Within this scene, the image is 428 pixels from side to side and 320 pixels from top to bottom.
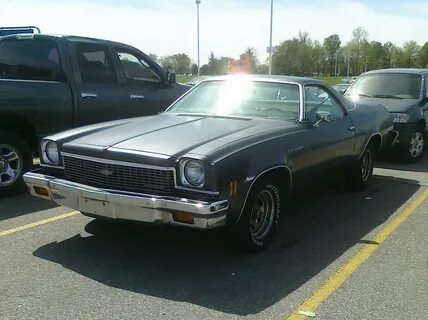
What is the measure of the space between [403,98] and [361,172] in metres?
3.61

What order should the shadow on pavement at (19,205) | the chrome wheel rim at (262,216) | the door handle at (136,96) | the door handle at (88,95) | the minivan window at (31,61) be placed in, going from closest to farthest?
the chrome wheel rim at (262,216), the shadow on pavement at (19,205), the minivan window at (31,61), the door handle at (88,95), the door handle at (136,96)

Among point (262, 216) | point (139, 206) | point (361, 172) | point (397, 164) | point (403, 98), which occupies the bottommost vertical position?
point (397, 164)

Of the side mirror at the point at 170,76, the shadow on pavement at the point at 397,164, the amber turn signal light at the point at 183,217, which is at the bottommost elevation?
the shadow on pavement at the point at 397,164

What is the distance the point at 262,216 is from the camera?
15.4 ft

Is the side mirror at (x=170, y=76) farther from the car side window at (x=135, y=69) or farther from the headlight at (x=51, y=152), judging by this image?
the headlight at (x=51, y=152)

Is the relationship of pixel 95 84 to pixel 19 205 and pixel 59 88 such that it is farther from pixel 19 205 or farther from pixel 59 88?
pixel 19 205

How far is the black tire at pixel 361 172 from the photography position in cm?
671

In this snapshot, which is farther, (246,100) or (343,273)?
(246,100)

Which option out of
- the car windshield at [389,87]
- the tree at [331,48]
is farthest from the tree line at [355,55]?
the car windshield at [389,87]

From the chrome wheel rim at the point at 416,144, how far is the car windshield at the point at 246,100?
4.51m

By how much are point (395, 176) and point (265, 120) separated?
3.71 metres

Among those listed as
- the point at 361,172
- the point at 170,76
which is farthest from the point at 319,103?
the point at 170,76

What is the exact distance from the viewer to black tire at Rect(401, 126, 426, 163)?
931 centimetres

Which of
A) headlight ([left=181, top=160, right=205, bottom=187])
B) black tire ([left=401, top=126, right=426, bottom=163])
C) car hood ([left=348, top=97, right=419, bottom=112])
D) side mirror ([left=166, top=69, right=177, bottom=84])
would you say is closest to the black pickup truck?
side mirror ([left=166, top=69, right=177, bottom=84])
